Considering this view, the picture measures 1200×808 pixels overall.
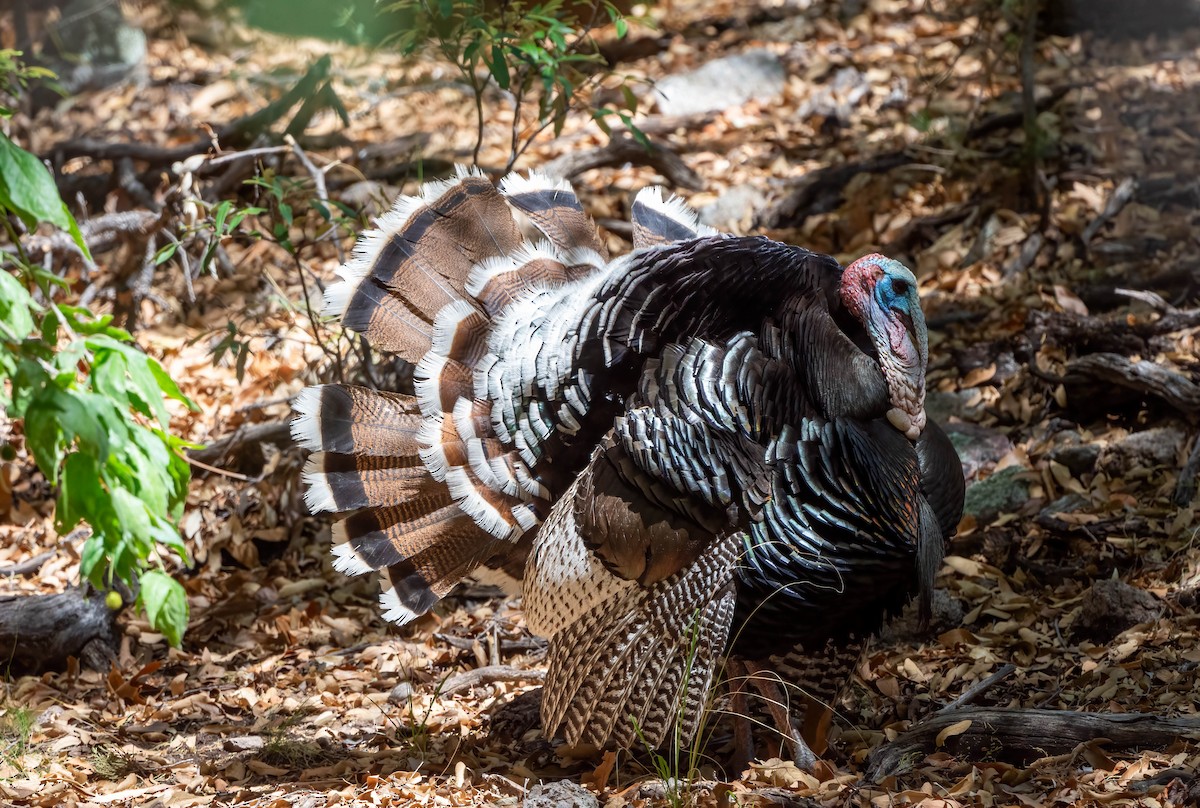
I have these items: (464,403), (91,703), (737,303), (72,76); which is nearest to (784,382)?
(737,303)

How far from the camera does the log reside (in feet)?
14.7

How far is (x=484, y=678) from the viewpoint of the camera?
446 centimetres

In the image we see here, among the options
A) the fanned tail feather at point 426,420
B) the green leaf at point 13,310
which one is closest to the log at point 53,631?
the fanned tail feather at point 426,420

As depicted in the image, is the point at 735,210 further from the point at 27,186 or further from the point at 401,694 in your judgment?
the point at 27,186

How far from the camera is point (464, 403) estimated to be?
3.95 m

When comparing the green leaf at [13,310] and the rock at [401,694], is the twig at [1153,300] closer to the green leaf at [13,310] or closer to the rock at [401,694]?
the rock at [401,694]

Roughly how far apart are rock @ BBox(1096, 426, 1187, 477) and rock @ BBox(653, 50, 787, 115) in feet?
13.4

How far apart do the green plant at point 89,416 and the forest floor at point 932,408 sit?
1.61m

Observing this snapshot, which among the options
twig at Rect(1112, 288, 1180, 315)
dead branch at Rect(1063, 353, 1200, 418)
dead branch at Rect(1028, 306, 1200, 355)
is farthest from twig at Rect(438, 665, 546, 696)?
twig at Rect(1112, 288, 1180, 315)

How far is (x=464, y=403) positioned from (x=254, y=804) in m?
1.44

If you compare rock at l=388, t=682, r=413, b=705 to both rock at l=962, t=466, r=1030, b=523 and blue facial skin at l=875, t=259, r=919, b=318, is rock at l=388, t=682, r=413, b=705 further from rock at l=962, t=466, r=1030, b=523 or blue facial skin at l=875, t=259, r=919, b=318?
rock at l=962, t=466, r=1030, b=523

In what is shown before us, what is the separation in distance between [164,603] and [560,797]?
4.58 feet

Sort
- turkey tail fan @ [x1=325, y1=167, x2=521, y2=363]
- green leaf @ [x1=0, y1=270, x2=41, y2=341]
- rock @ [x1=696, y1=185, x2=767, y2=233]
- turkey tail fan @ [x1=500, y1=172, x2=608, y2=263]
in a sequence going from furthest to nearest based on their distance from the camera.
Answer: rock @ [x1=696, y1=185, x2=767, y2=233], turkey tail fan @ [x1=500, y1=172, x2=608, y2=263], turkey tail fan @ [x1=325, y1=167, x2=521, y2=363], green leaf @ [x1=0, y1=270, x2=41, y2=341]

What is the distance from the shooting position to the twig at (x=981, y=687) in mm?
3816
